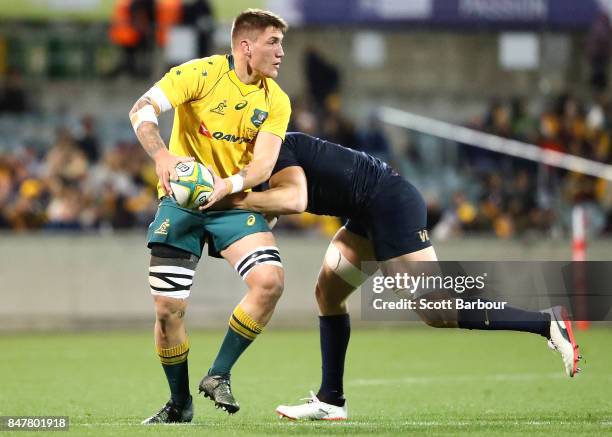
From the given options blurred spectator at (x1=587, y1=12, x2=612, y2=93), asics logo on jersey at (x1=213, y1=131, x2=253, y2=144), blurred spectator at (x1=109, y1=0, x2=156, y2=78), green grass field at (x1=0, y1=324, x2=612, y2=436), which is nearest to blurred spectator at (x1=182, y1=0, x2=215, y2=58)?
blurred spectator at (x1=109, y1=0, x2=156, y2=78)

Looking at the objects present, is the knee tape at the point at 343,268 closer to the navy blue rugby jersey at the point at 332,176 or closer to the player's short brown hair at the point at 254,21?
the navy blue rugby jersey at the point at 332,176

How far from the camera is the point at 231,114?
750cm

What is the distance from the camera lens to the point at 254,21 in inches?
296

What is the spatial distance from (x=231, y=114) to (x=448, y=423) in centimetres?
229

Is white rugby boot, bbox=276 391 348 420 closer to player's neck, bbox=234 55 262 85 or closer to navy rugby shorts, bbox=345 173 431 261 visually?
navy rugby shorts, bbox=345 173 431 261

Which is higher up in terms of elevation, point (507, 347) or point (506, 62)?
point (506, 62)

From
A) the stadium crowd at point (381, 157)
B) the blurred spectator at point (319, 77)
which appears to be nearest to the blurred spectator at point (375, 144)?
the stadium crowd at point (381, 157)

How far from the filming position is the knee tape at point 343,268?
26.5 feet

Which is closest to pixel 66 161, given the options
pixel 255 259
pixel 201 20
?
pixel 201 20

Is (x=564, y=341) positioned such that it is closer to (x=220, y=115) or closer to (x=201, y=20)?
(x=220, y=115)

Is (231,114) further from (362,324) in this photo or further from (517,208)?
(517,208)

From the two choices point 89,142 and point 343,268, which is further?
point 89,142

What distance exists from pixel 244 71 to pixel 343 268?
1456 mm

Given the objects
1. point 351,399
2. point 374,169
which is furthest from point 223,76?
point 351,399
